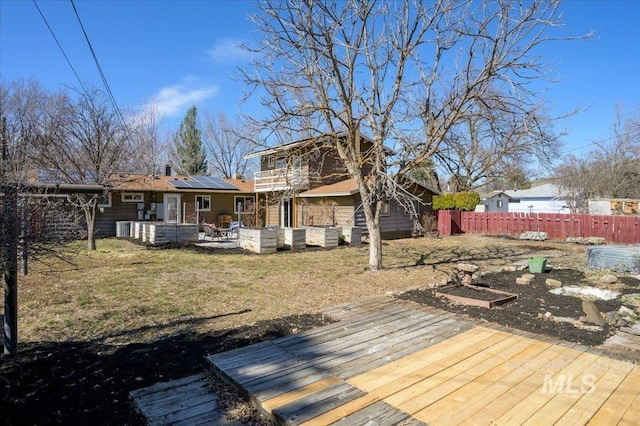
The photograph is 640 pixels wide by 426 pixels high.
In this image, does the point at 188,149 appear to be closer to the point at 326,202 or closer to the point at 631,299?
the point at 326,202

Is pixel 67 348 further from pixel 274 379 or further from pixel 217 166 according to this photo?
pixel 217 166

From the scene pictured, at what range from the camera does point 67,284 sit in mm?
7773

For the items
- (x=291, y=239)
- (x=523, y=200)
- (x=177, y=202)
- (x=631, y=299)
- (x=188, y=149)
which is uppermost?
(x=188, y=149)

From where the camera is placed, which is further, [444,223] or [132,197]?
[444,223]

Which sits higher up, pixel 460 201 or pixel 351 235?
pixel 460 201

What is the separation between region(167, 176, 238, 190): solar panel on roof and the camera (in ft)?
73.9

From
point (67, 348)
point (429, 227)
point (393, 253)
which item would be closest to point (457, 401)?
point (67, 348)

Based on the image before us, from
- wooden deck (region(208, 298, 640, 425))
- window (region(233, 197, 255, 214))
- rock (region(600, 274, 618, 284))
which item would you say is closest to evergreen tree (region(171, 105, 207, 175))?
window (region(233, 197, 255, 214))

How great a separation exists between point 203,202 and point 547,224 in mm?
19669

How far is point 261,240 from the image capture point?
1331 cm

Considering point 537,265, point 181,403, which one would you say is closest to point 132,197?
point 537,265

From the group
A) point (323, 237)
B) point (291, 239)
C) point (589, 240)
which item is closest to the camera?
point (291, 239)

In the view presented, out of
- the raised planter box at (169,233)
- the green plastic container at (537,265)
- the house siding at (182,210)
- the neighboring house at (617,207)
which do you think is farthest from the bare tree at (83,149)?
the neighboring house at (617,207)

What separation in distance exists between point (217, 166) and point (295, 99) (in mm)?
34334
